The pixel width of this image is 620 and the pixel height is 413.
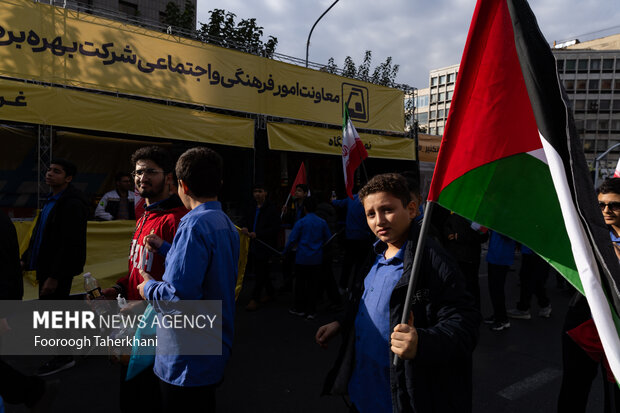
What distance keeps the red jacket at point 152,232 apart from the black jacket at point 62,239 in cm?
151

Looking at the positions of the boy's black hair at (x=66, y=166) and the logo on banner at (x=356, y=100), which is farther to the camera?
the logo on banner at (x=356, y=100)

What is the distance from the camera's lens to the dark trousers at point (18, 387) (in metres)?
2.52

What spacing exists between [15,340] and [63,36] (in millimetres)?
5108

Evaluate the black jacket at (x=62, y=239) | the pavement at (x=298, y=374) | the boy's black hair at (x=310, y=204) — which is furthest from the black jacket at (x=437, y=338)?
the boy's black hair at (x=310, y=204)

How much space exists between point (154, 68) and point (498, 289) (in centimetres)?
715

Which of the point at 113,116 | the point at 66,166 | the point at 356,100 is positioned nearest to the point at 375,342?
the point at 66,166

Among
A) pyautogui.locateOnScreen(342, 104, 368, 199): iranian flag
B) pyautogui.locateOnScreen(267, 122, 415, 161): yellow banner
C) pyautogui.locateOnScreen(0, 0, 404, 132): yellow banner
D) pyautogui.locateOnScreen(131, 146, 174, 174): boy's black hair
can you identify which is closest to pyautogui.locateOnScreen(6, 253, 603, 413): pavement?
pyautogui.locateOnScreen(131, 146, 174, 174): boy's black hair

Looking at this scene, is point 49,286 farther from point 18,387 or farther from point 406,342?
point 406,342

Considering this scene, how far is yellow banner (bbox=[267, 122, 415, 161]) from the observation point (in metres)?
9.23

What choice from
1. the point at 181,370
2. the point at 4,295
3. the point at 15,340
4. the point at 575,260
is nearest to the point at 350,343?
the point at 181,370

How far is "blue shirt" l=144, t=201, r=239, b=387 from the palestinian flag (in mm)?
1093

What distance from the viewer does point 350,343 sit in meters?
1.96

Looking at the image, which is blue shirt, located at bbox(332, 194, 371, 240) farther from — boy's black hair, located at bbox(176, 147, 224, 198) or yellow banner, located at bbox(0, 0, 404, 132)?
boy's black hair, located at bbox(176, 147, 224, 198)

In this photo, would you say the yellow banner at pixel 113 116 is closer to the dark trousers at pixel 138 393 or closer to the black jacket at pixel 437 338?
the dark trousers at pixel 138 393
